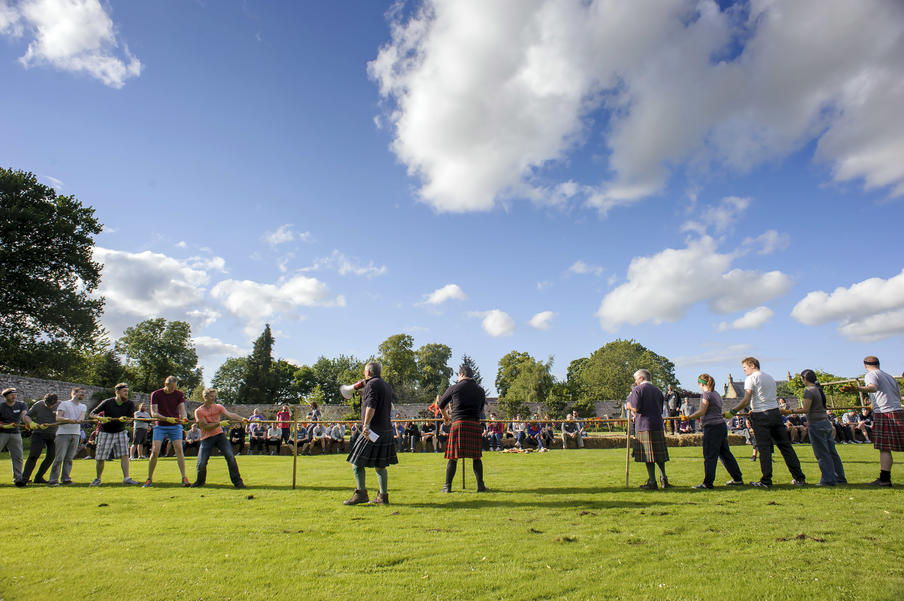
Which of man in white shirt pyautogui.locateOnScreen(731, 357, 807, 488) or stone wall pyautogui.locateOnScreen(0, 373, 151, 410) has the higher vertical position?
stone wall pyautogui.locateOnScreen(0, 373, 151, 410)

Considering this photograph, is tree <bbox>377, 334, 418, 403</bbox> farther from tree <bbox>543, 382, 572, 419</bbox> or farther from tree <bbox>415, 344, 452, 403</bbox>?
tree <bbox>543, 382, 572, 419</bbox>

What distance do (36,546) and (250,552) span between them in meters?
2.16

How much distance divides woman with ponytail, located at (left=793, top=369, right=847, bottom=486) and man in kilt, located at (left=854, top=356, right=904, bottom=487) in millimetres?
555

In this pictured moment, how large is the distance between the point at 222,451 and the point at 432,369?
247 feet

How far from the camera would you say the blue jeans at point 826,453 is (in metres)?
7.96

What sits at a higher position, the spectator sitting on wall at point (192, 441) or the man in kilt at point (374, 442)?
the man in kilt at point (374, 442)

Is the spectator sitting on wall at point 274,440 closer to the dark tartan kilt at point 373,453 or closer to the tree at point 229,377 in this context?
the dark tartan kilt at point 373,453

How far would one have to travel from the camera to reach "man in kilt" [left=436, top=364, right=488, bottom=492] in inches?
305

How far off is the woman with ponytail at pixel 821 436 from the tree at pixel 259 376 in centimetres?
7259

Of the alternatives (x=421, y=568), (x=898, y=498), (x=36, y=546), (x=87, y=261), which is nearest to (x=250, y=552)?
(x=421, y=568)

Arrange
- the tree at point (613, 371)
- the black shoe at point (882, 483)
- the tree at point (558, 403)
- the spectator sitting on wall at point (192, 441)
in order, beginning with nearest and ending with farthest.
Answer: the black shoe at point (882, 483) → the spectator sitting on wall at point (192, 441) → the tree at point (558, 403) → the tree at point (613, 371)

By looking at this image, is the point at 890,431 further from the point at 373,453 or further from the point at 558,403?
the point at 558,403

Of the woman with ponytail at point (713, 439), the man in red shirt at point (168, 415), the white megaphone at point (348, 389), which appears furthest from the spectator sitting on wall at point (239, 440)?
the woman with ponytail at point (713, 439)

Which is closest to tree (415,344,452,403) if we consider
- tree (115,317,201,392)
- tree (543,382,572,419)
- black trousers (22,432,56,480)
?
tree (543,382,572,419)
